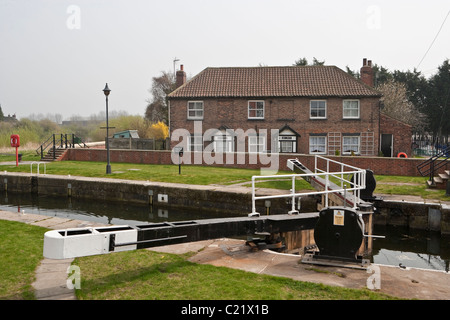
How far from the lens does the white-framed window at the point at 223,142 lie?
31.5 m

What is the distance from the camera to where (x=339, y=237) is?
7.41 metres

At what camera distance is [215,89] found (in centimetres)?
3250

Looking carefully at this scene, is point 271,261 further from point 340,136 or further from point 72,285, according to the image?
point 340,136

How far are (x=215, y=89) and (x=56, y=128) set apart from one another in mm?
39263

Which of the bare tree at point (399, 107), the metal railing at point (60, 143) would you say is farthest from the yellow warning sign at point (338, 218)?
the bare tree at point (399, 107)

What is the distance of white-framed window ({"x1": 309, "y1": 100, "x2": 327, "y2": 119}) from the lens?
3075cm

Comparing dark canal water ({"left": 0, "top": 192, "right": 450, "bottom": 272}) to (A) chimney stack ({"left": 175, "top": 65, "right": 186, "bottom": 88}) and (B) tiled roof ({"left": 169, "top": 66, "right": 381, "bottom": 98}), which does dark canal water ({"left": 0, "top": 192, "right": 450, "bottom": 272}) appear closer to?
(B) tiled roof ({"left": 169, "top": 66, "right": 381, "bottom": 98})

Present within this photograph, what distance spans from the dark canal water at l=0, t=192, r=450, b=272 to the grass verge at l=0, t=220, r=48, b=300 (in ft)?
7.51

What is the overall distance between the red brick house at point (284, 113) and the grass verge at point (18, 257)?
22466 mm

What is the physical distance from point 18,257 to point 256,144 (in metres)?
24.9

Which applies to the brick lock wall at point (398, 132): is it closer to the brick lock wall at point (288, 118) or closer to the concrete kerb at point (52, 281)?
the brick lock wall at point (288, 118)

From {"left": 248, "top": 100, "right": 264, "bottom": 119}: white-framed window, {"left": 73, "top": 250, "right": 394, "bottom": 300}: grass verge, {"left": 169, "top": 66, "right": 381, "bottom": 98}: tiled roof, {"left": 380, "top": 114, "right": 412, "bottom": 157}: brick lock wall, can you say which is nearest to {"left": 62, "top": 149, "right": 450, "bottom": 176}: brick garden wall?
{"left": 169, "top": 66, "right": 381, "bottom": 98}: tiled roof

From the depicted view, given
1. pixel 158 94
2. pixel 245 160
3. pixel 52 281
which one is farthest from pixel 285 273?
pixel 158 94

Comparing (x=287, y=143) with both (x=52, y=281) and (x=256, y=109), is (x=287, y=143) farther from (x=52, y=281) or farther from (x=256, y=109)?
(x=52, y=281)
